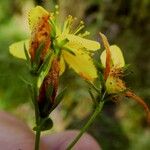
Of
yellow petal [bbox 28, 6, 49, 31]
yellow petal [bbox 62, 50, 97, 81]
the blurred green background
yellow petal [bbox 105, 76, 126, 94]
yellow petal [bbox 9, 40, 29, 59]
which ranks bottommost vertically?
the blurred green background

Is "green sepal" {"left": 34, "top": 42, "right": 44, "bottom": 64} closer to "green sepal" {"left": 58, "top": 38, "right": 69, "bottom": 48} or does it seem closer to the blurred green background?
"green sepal" {"left": 58, "top": 38, "right": 69, "bottom": 48}

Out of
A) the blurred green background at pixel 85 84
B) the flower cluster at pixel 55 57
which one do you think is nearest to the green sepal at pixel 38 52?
the flower cluster at pixel 55 57

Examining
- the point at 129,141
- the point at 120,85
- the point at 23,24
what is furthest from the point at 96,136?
the point at 120,85

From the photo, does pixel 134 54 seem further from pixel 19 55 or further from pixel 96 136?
pixel 19 55

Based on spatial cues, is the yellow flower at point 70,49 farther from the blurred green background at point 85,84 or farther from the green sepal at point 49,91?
the blurred green background at point 85,84

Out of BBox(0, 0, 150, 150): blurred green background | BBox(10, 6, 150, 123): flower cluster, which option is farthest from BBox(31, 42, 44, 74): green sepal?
BBox(0, 0, 150, 150): blurred green background
